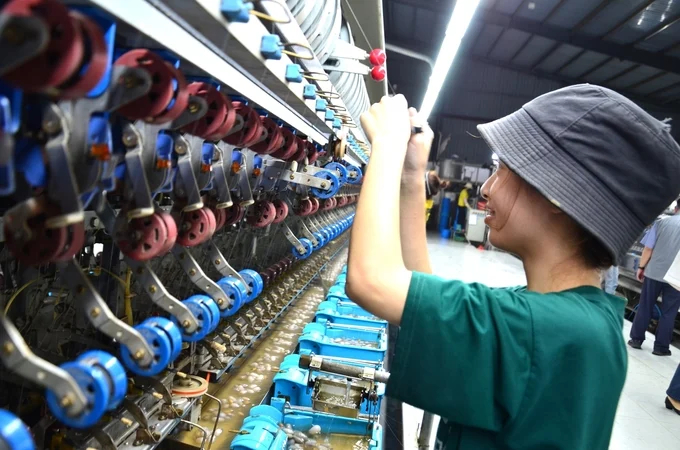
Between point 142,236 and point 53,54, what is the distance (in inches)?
22.2

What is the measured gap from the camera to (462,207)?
55.7ft

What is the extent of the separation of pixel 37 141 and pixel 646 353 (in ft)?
21.5

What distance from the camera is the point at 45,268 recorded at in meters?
1.62

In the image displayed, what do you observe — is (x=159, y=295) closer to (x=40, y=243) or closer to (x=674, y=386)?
(x=40, y=243)

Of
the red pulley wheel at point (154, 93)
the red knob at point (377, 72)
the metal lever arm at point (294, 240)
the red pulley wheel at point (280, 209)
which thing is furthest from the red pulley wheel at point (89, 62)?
the metal lever arm at point (294, 240)

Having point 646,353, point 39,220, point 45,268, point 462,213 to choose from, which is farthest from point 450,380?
point 462,213

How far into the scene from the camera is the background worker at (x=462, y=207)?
15.7m

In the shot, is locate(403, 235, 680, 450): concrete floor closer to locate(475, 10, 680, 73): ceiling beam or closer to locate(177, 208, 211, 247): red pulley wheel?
locate(177, 208, 211, 247): red pulley wheel

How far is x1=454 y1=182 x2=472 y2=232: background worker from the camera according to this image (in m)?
15.7

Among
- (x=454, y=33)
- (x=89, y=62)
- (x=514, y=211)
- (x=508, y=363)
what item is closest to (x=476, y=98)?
(x=454, y=33)

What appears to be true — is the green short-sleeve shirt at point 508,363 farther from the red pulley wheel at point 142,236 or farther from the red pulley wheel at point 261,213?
the red pulley wheel at point 261,213

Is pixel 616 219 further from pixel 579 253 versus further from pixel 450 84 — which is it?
pixel 450 84

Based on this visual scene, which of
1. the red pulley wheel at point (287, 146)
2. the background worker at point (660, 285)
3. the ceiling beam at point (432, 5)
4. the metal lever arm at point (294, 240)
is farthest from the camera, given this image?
the ceiling beam at point (432, 5)

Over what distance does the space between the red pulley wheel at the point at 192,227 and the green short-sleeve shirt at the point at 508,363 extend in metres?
0.82
